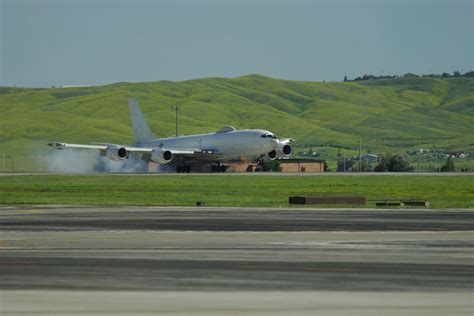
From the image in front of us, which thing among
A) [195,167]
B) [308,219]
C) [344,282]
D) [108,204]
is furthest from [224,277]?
[195,167]

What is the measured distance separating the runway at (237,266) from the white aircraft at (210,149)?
67.4 m

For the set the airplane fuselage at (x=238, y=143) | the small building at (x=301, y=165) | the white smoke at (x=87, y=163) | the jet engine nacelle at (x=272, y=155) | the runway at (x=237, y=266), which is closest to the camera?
the runway at (x=237, y=266)

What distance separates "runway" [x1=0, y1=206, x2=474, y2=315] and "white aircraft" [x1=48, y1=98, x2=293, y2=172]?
67399 mm

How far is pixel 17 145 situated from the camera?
190m

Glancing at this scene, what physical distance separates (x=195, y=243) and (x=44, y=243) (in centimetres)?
413

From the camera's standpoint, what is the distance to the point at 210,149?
11675 centimetres

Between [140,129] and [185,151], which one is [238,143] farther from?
[140,129]

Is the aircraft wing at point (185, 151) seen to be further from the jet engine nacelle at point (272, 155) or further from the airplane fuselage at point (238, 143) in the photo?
the jet engine nacelle at point (272, 155)

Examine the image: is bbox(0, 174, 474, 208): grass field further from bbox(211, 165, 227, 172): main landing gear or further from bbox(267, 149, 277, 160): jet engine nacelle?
bbox(211, 165, 227, 172): main landing gear

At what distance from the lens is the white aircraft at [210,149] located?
111812mm

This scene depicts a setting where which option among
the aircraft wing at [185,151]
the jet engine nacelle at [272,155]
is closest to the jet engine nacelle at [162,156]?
the aircraft wing at [185,151]

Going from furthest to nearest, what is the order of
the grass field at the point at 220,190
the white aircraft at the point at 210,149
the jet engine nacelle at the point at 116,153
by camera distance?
the jet engine nacelle at the point at 116,153 → the white aircraft at the point at 210,149 → the grass field at the point at 220,190

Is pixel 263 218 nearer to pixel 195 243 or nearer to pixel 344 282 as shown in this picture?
pixel 195 243
